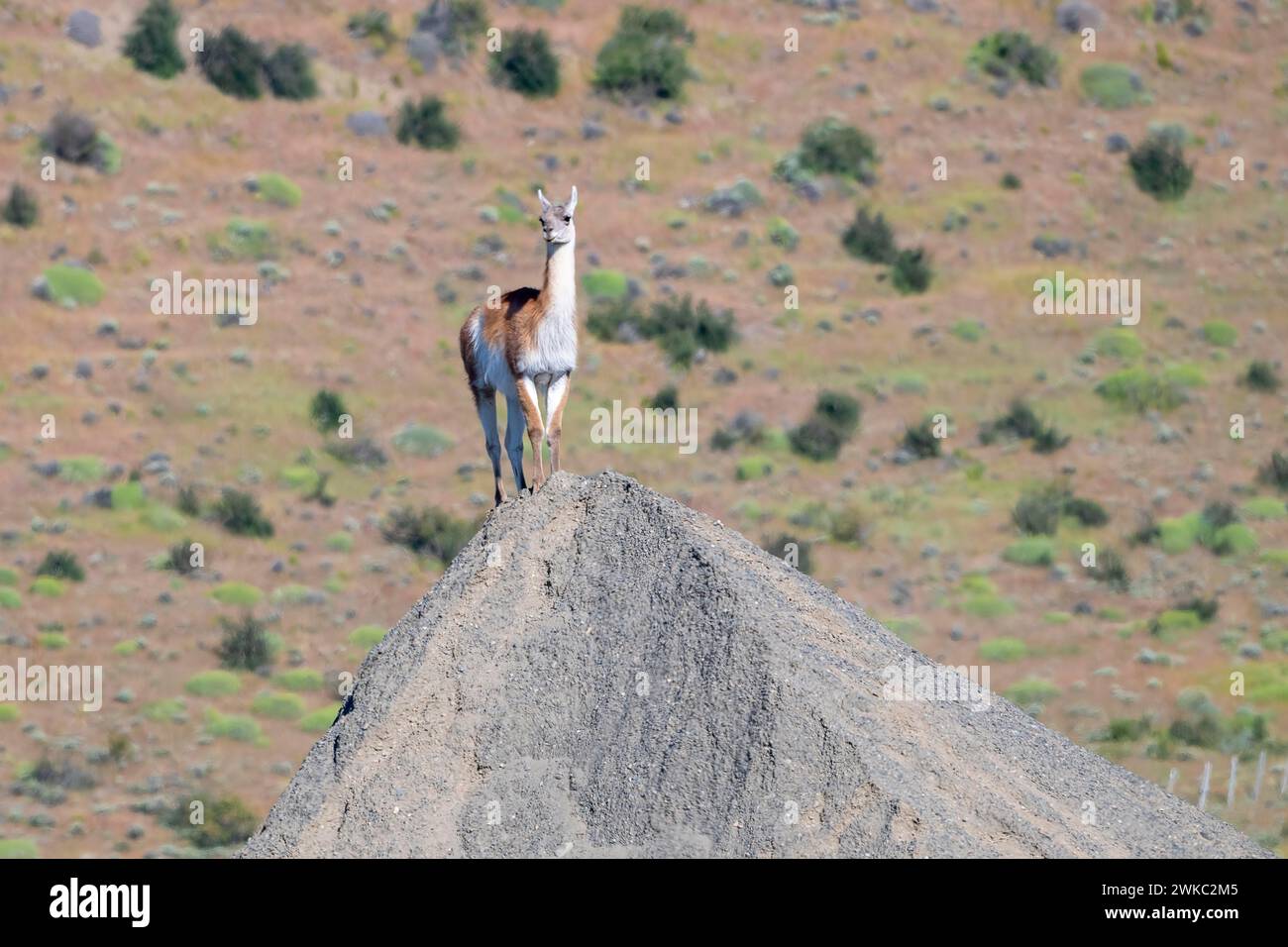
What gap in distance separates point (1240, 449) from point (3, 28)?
2642 centimetres

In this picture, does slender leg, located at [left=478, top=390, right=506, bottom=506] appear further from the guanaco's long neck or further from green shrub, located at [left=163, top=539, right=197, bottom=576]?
green shrub, located at [left=163, top=539, right=197, bottom=576]

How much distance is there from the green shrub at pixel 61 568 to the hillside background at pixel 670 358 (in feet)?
0.29

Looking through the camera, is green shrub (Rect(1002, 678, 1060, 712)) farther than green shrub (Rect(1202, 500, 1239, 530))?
No

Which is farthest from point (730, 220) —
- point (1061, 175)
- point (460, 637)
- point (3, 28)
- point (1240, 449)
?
point (460, 637)

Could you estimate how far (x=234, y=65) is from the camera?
151 feet

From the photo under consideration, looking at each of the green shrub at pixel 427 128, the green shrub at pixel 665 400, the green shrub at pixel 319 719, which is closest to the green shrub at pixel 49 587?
the green shrub at pixel 319 719

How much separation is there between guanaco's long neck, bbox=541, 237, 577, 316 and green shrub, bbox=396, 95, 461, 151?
31012mm

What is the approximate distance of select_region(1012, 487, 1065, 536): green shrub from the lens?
122 feet

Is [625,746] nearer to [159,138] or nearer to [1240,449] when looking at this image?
[1240,449]

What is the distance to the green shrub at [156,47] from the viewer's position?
45906 mm

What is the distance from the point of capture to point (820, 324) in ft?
139

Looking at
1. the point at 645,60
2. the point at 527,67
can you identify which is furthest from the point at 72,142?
the point at 645,60

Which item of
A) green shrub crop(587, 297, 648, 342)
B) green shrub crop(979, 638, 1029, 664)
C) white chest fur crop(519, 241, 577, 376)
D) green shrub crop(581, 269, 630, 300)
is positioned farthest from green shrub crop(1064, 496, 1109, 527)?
white chest fur crop(519, 241, 577, 376)

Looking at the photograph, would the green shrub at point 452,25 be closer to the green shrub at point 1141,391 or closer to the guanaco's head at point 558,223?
the green shrub at point 1141,391
